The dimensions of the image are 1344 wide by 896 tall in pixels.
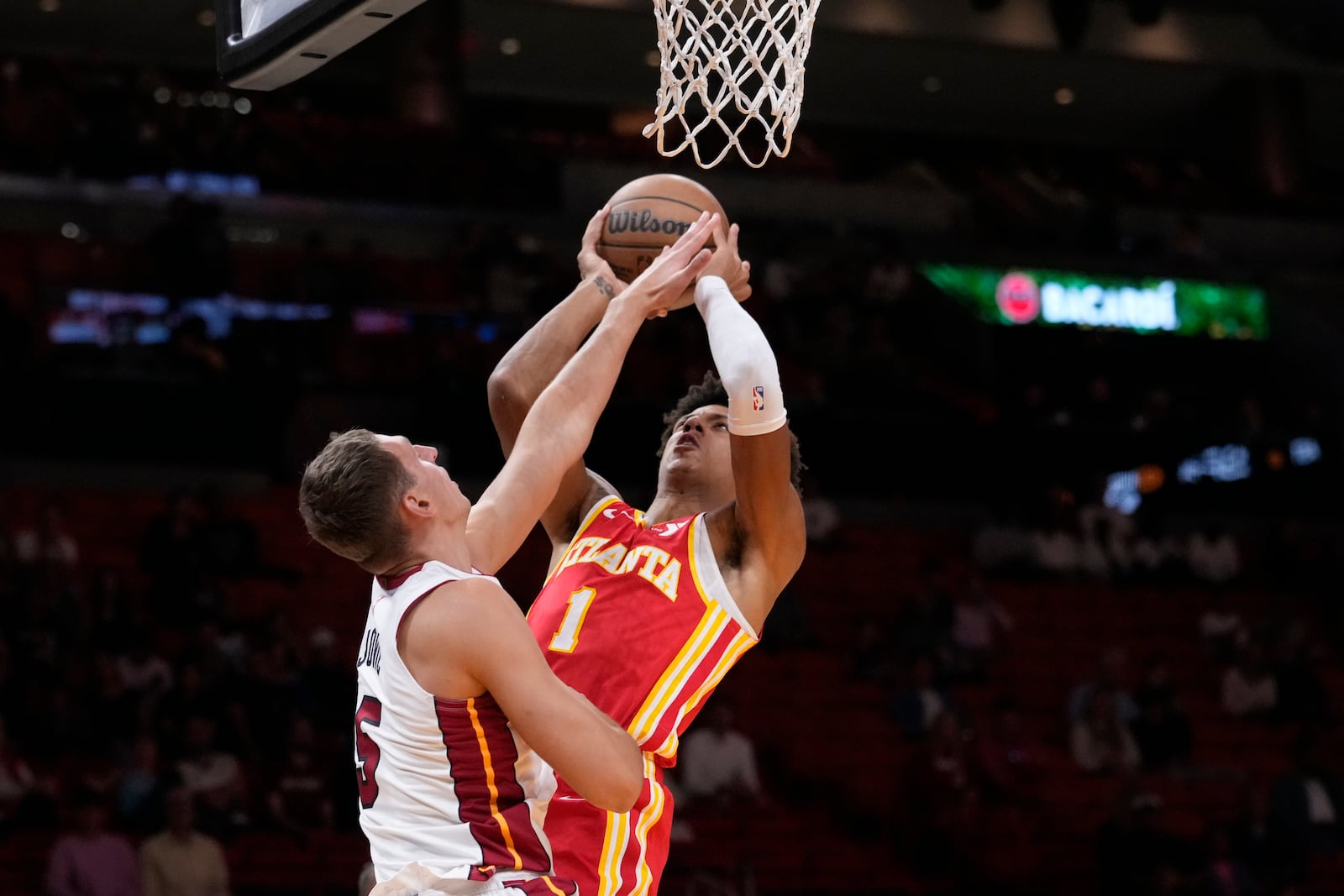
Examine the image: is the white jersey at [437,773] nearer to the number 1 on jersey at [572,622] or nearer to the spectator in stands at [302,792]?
the number 1 on jersey at [572,622]

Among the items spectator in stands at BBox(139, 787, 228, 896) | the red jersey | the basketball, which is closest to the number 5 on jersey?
the red jersey

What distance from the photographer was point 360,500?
333 centimetres

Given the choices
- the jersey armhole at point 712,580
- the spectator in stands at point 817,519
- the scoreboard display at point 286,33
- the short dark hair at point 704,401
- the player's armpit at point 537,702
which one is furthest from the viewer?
Answer: the spectator in stands at point 817,519

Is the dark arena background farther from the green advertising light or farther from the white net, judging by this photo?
the white net

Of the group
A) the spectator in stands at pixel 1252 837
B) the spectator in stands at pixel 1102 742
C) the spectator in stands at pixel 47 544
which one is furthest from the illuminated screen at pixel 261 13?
the spectator in stands at pixel 1102 742

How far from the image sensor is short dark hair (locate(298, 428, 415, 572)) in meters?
3.34

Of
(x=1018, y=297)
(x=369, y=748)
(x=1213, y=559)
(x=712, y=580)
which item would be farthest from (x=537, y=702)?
(x=1018, y=297)

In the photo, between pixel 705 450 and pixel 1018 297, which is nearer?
pixel 705 450

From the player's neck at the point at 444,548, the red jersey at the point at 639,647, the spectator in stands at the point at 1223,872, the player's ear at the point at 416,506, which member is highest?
the player's ear at the point at 416,506

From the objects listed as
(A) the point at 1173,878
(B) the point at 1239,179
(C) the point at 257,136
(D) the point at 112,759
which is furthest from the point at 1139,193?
(D) the point at 112,759

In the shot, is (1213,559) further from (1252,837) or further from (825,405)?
(1252,837)

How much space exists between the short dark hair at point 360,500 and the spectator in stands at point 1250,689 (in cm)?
1176

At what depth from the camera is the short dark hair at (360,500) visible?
3.34m

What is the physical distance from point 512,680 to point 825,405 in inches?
494
